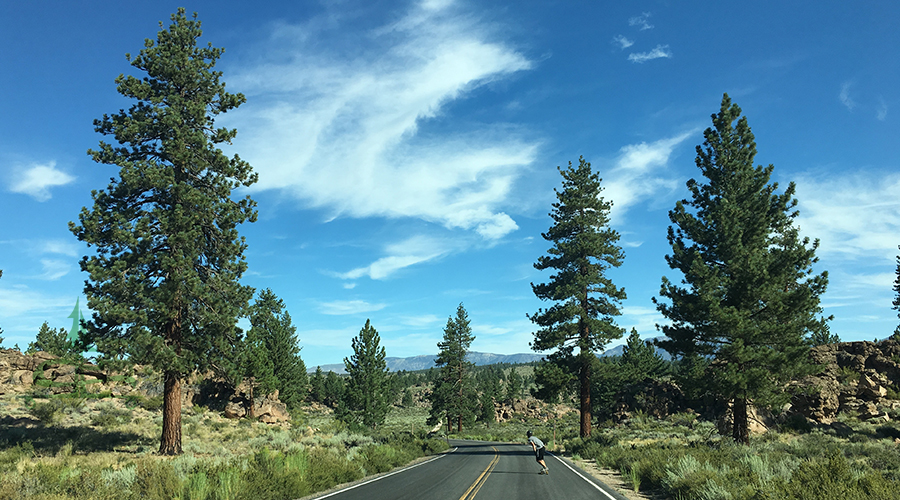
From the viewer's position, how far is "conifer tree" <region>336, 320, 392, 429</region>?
165ft

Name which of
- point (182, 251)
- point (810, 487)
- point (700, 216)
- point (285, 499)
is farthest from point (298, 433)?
point (810, 487)

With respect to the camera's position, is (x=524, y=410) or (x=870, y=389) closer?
(x=870, y=389)

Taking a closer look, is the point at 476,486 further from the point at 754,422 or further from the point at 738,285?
the point at 754,422

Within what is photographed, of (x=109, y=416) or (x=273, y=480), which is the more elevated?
(x=273, y=480)

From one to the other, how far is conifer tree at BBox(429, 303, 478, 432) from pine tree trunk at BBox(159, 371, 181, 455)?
43439mm

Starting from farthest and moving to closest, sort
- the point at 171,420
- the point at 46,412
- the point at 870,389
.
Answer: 1. the point at 870,389
2. the point at 46,412
3. the point at 171,420

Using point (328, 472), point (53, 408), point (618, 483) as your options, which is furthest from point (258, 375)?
point (618, 483)

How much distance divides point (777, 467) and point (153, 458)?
2156cm

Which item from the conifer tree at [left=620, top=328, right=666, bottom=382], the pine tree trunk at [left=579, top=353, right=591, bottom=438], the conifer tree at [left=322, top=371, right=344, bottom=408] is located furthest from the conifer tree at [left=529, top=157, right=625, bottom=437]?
the conifer tree at [left=322, top=371, right=344, bottom=408]

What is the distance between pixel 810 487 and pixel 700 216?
17.0 m

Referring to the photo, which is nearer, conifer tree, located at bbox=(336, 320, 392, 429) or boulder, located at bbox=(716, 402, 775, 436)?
boulder, located at bbox=(716, 402, 775, 436)

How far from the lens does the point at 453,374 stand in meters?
65.4

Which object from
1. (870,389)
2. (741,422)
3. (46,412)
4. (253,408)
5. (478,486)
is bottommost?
(253,408)

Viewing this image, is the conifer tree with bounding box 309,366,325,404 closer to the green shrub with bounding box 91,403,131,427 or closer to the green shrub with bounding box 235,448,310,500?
the green shrub with bounding box 91,403,131,427
